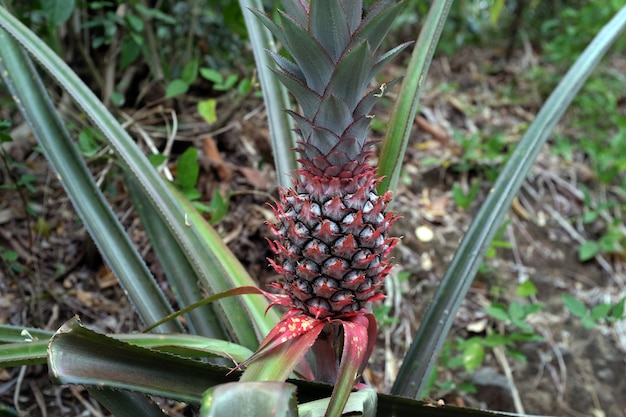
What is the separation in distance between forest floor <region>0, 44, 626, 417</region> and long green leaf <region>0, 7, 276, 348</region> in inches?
21.5

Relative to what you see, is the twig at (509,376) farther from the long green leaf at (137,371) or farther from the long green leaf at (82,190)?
the long green leaf at (82,190)

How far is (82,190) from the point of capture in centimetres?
137

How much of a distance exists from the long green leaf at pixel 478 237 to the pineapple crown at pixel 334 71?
47 centimetres

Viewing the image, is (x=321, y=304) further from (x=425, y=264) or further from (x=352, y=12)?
(x=425, y=264)

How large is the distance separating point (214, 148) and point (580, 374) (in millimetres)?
1820

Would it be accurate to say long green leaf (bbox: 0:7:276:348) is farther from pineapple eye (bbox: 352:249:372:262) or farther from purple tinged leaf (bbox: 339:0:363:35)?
purple tinged leaf (bbox: 339:0:363:35)

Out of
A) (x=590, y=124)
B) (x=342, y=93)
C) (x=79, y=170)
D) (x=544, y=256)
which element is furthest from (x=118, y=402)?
(x=590, y=124)

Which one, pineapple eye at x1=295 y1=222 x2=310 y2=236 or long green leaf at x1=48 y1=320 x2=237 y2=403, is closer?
long green leaf at x1=48 y1=320 x2=237 y2=403

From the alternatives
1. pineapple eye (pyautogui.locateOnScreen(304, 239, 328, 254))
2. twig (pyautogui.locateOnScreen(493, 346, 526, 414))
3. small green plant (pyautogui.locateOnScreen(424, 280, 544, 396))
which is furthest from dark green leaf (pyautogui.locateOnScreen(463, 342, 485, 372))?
pineapple eye (pyautogui.locateOnScreen(304, 239, 328, 254))

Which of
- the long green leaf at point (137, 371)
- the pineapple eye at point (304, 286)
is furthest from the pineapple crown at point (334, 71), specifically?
the long green leaf at point (137, 371)

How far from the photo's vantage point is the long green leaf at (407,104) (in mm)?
1357

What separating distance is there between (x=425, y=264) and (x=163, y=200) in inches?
56.8

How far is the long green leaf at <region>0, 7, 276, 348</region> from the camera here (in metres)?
1.29

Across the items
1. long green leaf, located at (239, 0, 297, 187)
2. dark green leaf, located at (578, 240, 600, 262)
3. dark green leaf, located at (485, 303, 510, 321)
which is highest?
long green leaf, located at (239, 0, 297, 187)
